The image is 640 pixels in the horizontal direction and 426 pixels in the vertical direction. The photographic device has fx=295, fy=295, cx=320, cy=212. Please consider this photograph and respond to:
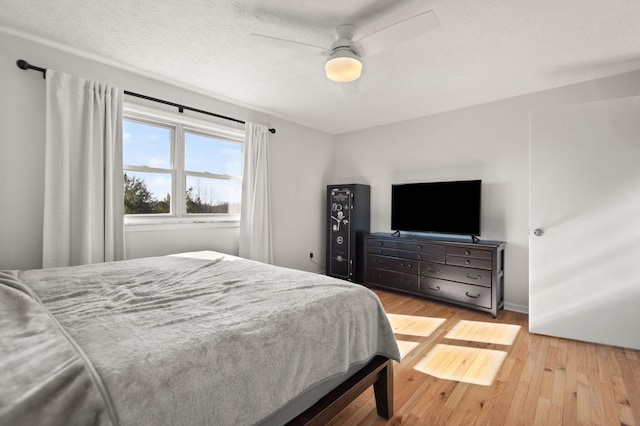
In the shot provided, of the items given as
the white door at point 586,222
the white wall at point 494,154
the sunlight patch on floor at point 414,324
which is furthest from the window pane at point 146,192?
the white door at point 586,222

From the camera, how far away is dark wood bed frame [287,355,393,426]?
4.01ft

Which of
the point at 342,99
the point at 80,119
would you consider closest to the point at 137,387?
the point at 80,119

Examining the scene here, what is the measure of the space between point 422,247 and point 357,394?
2.50m

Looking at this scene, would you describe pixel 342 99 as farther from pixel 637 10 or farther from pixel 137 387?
pixel 137 387

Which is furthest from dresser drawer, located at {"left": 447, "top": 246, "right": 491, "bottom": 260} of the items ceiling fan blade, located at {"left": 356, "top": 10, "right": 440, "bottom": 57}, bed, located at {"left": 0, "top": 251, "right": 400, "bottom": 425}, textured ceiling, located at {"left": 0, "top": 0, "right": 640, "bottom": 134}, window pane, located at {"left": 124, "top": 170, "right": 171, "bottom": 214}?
window pane, located at {"left": 124, "top": 170, "right": 171, "bottom": 214}

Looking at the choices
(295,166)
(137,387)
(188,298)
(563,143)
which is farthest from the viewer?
(295,166)

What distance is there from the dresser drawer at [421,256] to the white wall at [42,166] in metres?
1.49

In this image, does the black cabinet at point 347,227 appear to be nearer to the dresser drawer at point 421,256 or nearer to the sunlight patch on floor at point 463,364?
the dresser drawer at point 421,256

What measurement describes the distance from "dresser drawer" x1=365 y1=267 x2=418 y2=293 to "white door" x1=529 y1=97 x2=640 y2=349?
1272 mm

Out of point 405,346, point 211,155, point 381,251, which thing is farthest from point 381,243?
point 211,155

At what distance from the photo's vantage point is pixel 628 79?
2.79 m

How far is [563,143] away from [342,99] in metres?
2.21

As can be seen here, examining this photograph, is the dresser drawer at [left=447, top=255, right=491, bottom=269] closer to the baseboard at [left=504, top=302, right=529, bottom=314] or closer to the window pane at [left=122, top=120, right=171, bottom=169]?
the baseboard at [left=504, top=302, right=529, bottom=314]

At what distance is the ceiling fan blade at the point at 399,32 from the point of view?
5.34ft
